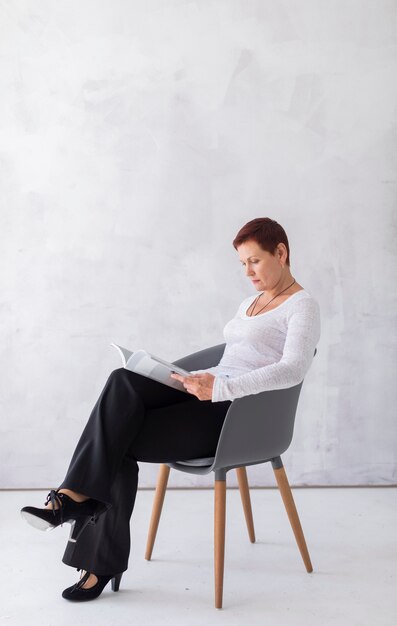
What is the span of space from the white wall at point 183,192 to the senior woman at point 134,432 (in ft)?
3.71

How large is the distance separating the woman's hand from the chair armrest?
0.25 ft

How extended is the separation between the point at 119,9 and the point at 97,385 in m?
1.76

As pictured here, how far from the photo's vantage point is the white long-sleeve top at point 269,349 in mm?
1805

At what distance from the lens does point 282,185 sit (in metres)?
3.17

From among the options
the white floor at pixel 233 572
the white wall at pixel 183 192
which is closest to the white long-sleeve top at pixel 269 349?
the white floor at pixel 233 572

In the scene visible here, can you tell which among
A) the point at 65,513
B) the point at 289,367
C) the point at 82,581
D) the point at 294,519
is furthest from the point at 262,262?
the point at 82,581

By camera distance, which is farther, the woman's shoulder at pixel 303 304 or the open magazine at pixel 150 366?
the woman's shoulder at pixel 303 304

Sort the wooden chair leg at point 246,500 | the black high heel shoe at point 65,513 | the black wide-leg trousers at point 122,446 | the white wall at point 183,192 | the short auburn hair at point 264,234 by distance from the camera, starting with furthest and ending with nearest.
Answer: the white wall at point 183,192 → the wooden chair leg at point 246,500 → the short auburn hair at point 264,234 → the black wide-leg trousers at point 122,446 → the black high heel shoe at point 65,513

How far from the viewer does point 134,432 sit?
182 cm

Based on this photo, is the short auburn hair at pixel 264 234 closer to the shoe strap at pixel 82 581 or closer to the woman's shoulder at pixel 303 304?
the woman's shoulder at pixel 303 304

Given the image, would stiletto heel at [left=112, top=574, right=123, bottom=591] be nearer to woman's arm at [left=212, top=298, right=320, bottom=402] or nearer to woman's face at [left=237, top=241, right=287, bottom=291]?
woman's arm at [left=212, top=298, right=320, bottom=402]

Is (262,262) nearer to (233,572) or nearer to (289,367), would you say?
(289,367)

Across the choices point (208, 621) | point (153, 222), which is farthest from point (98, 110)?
point (208, 621)

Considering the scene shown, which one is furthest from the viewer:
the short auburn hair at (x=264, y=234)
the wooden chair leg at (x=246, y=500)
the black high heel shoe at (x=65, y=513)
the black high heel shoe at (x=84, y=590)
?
the wooden chair leg at (x=246, y=500)
